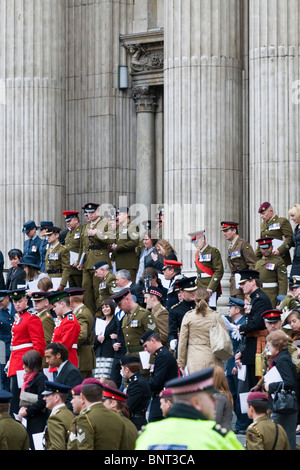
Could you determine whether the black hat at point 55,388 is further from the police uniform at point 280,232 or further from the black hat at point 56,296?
the police uniform at point 280,232

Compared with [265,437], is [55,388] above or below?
above

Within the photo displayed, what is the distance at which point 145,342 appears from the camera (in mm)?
12359

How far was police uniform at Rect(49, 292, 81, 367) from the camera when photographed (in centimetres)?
1379

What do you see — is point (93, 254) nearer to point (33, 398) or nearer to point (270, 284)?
point (270, 284)

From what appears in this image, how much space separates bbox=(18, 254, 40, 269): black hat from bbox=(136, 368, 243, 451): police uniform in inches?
448

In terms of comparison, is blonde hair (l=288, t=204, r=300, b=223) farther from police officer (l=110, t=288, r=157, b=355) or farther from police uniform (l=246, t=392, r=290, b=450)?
police uniform (l=246, t=392, r=290, b=450)

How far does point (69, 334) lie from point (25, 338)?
62 centimetres

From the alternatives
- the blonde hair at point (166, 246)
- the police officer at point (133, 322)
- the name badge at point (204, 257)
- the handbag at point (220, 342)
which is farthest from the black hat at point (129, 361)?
the blonde hair at point (166, 246)

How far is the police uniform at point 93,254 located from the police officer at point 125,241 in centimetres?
19

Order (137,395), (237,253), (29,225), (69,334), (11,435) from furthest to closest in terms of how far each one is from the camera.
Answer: (29,225) → (237,253) → (69,334) → (137,395) → (11,435)

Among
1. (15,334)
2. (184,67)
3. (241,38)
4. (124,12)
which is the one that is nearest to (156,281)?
(15,334)

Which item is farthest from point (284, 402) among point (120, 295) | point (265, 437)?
point (120, 295)

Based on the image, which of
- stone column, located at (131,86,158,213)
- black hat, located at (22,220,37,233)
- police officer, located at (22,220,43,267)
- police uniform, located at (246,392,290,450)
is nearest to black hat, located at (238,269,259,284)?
police uniform, located at (246,392,290,450)

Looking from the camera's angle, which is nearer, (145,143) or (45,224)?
(45,224)
